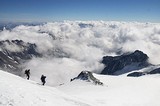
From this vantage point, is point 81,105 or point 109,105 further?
point 109,105

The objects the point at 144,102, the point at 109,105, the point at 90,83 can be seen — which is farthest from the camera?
the point at 90,83

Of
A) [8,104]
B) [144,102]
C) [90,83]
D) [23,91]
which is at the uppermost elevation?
[90,83]

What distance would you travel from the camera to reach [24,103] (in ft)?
121

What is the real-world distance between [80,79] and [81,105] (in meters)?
66.2

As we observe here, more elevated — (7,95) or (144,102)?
(144,102)

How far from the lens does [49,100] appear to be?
138 ft

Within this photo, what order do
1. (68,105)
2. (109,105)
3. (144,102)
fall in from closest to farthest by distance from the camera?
(68,105)
(109,105)
(144,102)

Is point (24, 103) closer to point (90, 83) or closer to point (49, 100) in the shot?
point (49, 100)

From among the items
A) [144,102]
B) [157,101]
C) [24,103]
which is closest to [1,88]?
[24,103]

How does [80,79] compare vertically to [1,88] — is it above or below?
above

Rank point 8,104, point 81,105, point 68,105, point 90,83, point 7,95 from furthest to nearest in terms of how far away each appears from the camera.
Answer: point 90,83
point 81,105
point 68,105
point 7,95
point 8,104

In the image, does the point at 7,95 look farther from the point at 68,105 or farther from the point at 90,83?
the point at 90,83

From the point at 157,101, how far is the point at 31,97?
5044 cm

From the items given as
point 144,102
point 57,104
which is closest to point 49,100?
point 57,104
